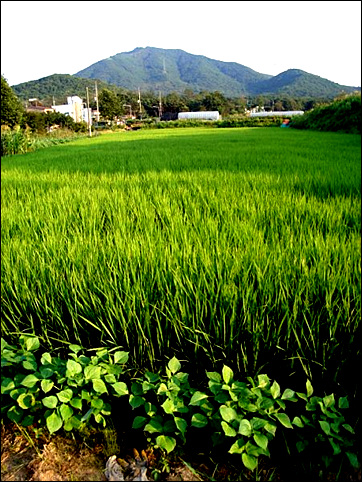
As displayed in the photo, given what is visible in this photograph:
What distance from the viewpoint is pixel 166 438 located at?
99 centimetres

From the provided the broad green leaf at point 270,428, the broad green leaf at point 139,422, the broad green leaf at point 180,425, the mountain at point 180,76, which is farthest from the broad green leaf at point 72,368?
the mountain at point 180,76

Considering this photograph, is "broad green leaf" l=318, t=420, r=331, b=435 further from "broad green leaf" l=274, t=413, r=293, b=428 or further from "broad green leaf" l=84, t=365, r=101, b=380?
"broad green leaf" l=84, t=365, r=101, b=380

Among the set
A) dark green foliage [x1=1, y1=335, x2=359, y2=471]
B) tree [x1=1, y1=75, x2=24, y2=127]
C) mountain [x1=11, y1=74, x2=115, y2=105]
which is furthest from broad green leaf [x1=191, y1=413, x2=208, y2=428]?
mountain [x1=11, y1=74, x2=115, y2=105]

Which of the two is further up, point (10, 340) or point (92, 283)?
point (92, 283)

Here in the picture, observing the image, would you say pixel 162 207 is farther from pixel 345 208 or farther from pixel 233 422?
pixel 233 422

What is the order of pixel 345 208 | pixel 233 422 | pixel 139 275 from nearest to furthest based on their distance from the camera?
1. pixel 233 422
2. pixel 139 275
3. pixel 345 208

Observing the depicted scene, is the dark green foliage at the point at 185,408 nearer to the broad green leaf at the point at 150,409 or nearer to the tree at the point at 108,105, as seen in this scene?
the broad green leaf at the point at 150,409

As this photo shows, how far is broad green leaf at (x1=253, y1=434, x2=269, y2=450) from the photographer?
3.01 ft

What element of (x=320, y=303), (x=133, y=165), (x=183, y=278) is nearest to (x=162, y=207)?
(x=183, y=278)

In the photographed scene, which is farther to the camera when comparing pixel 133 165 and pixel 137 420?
pixel 133 165

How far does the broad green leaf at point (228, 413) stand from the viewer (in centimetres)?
96

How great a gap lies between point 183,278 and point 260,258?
35cm

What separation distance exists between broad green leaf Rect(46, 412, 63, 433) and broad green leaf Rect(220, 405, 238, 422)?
43cm

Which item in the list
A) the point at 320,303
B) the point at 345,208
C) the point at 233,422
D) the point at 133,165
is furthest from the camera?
the point at 133,165
